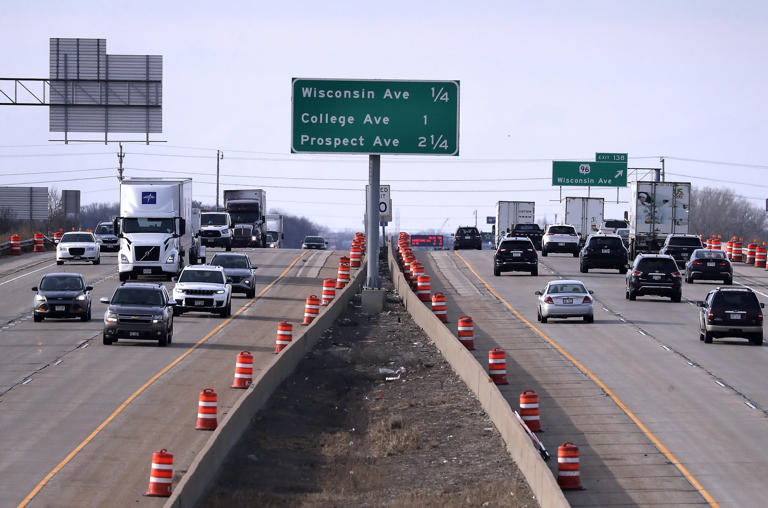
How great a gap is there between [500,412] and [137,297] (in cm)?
1366

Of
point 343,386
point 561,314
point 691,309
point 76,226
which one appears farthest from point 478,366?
point 76,226

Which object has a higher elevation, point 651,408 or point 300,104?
point 300,104

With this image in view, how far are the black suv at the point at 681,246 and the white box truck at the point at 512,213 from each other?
935 inches

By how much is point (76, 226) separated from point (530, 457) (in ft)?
311

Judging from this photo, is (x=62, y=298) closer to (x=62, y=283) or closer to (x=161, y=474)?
(x=62, y=283)

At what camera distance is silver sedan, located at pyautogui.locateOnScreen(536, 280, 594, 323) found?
127 ft

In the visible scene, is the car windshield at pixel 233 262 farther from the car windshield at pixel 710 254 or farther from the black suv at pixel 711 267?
the car windshield at pixel 710 254

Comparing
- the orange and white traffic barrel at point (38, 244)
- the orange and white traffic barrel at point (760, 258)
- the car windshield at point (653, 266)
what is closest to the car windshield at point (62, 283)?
the car windshield at point (653, 266)

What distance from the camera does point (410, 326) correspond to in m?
39.8

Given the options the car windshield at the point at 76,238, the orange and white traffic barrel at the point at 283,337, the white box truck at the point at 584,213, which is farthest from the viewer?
the white box truck at the point at 584,213

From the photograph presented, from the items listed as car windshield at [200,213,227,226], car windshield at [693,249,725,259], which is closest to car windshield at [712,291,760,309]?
car windshield at [693,249,725,259]

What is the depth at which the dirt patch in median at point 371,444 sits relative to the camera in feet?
60.5

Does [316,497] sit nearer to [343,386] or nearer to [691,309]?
[343,386]

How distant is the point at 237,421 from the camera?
68.3 feet
